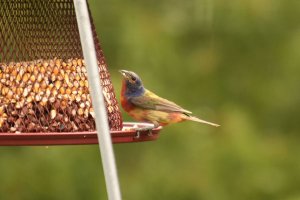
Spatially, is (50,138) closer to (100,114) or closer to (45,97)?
(45,97)

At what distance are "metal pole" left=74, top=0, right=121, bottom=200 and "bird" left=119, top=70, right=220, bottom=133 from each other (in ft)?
6.16

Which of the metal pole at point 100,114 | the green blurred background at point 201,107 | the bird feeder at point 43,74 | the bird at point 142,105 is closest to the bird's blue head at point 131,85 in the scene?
the bird at point 142,105

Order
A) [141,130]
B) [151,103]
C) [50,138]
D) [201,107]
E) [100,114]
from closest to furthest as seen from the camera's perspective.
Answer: [100,114] → [50,138] → [141,130] → [151,103] → [201,107]

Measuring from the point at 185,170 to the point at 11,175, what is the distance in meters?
1.67

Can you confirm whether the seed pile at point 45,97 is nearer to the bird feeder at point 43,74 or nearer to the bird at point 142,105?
the bird feeder at point 43,74

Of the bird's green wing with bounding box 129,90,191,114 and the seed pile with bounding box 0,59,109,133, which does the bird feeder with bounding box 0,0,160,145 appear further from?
the bird's green wing with bounding box 129,90,191,114

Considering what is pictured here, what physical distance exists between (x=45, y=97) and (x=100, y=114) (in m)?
1.60

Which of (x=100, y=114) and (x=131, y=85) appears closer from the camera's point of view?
(x=100, y=114)

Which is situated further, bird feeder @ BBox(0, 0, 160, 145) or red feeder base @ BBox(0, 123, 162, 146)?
bird feeder @ BBox(0, 0, 160, 145)

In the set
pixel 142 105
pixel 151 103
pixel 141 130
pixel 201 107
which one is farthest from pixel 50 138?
pixel 201 107

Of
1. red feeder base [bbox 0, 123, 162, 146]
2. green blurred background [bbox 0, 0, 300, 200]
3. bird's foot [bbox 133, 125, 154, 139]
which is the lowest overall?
green blurred background [bbox 0, 0, 300, 200]

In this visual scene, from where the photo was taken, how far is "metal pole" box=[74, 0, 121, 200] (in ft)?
13.8

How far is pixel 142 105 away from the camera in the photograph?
6422 millimetres

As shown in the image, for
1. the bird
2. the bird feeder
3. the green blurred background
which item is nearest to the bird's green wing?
the bird
